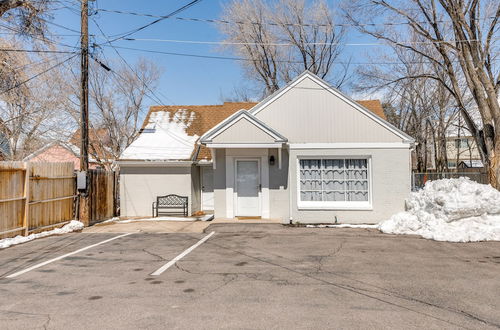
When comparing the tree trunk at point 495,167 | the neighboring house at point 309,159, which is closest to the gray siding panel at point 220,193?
the neighboring house at point 309,159

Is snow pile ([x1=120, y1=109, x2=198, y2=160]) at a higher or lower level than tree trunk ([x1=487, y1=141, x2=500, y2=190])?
higher

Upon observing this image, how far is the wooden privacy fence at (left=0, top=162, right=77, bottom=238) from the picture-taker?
31.2 feet

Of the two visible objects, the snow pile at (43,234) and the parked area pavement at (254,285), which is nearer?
the parked area pavement at (254,285)

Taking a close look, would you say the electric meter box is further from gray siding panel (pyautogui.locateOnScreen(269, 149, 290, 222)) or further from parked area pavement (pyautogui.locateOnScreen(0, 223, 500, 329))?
gray siding panel (pyautogui.locateOnScreen(269, 149, 290, 222))

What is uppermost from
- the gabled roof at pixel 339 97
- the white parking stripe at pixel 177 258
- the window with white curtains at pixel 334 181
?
the gabled roof at pixel 339 97

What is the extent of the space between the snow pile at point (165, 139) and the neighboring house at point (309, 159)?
10.4 ft

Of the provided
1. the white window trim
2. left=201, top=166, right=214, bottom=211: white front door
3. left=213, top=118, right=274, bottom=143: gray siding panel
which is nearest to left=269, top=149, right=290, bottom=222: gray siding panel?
the white window trim

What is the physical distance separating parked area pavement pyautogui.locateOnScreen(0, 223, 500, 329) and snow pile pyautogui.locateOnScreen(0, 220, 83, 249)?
0.45 meters

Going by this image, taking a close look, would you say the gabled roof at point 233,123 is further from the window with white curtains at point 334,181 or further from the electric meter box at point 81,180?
the electric meter box at point 81,180

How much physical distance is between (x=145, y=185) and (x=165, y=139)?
2.50m

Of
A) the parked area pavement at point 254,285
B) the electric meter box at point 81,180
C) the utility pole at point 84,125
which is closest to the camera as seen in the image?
Result: the parked area pavement at point 254,285

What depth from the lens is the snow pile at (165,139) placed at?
15453 mm

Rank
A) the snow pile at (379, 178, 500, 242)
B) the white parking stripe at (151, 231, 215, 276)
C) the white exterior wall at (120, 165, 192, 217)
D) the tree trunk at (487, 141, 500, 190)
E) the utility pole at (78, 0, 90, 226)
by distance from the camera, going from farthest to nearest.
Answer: the white exterior wall at (120, 165, 192, 217)
the tree trunk at (487, 141, 500, 190)
the utility pole at (78, 0, 90, 226)
the snow pile at (379, 178, 500, 242)
the white parking stripe at (151, 231, 215, 276)

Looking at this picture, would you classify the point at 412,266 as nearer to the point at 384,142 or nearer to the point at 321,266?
the point at 321,266
